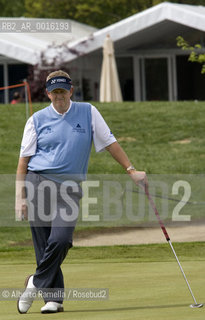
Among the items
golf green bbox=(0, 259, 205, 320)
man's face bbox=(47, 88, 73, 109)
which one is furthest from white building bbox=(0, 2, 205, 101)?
man's face bbox=(47, 88, 73, 109)

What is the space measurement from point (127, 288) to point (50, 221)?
54.8 inches

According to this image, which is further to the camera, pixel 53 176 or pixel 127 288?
pixel 127 288

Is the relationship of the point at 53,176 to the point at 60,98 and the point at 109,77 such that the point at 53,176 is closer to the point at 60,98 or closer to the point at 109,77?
the point at 60,98

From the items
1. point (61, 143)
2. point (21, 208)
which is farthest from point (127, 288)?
point (61, 143)

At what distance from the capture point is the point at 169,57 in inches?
1351

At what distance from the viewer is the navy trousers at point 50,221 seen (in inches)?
274

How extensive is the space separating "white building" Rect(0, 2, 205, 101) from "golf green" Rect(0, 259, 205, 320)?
2022 centimetres

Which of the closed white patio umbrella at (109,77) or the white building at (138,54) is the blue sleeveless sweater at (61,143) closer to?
the closed white patio umbrella at (109,77)

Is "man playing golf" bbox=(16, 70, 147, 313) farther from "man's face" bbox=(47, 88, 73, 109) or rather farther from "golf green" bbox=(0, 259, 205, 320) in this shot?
"golf green" bbox=(0, 259, 205, 320)

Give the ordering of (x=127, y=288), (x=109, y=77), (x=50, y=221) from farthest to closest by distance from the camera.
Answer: (x=109, y=77) < (x=127, y=288) < (x=50, y=221)

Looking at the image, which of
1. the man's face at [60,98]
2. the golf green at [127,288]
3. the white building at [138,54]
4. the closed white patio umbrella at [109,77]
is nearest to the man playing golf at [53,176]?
the man's face at [60,98]

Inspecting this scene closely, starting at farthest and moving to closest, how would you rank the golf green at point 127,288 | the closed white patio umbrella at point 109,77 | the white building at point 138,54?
1. the white building at point 138,54
2. the closed white patio umbrella at point 109,77
3. the golf green at point 127,288

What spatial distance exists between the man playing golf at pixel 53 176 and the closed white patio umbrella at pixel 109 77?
19.4 meters

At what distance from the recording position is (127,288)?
8.13 metres
